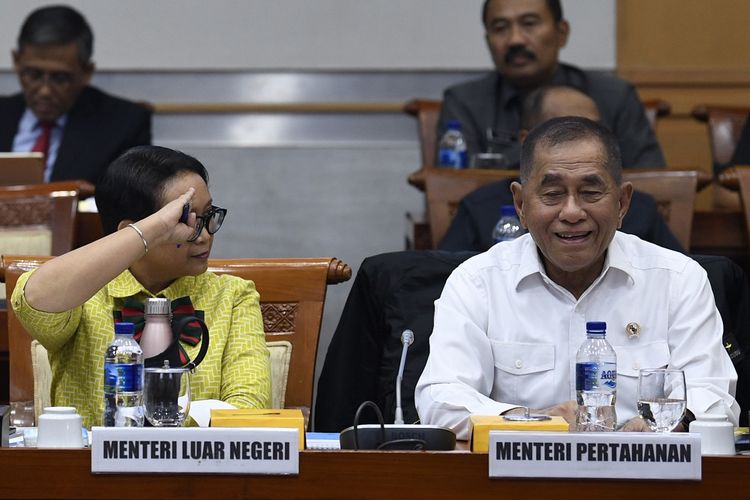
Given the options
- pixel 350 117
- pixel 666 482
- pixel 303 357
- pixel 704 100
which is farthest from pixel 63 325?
pixel 704 100

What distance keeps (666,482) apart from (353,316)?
3.83 ft

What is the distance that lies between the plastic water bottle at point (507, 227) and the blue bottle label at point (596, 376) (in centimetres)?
131

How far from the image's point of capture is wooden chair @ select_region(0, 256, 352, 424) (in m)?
2.55

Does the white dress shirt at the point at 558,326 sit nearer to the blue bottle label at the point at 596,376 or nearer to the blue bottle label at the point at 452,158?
the blue bottle label at the point at 596,376

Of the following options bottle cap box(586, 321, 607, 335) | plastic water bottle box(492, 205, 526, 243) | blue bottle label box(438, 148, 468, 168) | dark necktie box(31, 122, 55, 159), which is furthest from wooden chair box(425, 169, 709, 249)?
dark necktie box(31, 122, 55, 159)

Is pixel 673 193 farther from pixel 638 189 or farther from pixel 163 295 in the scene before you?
pixel 163 295

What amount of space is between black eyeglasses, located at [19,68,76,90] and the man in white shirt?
254 cm

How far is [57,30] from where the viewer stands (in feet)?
14.9

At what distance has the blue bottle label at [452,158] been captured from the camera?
13.6ft

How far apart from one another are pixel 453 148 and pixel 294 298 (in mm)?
1772

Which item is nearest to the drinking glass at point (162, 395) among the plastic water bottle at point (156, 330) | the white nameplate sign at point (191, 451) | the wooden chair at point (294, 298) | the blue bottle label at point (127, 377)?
the blue bottle label at point (127, 377)

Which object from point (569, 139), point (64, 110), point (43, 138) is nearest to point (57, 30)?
point (64, 110)

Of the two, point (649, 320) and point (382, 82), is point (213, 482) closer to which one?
point (649, 320)

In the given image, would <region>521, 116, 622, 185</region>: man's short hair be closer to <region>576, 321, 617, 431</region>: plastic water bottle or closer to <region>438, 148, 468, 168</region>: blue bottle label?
<region>576, 321, 617, 431</region>: plastic water bottle
